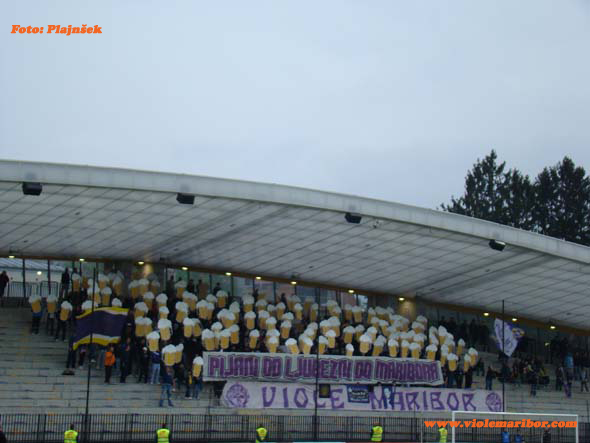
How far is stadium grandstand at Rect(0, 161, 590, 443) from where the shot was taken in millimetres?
35531

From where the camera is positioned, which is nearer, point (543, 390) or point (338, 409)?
point (338, 409)

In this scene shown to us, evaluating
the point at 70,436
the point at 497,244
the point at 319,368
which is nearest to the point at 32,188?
the point at 70,436

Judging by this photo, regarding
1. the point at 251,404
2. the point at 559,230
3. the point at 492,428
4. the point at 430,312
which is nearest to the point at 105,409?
the point at 251,404

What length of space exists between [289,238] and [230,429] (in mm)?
9526

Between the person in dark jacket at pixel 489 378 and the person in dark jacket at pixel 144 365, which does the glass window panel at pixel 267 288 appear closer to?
the person in dark jacket at pixel 144 365

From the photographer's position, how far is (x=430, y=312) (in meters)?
52.5

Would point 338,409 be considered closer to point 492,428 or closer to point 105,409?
point 492,428

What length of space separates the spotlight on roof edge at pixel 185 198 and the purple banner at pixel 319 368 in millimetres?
7031

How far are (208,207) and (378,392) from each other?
38.3 ft

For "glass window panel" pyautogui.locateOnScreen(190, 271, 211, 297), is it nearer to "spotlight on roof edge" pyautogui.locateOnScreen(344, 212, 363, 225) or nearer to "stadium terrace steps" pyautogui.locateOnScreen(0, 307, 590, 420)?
"stadium terrace steps" pyautogui.locateOnScreen(0, 307, 590, 420)

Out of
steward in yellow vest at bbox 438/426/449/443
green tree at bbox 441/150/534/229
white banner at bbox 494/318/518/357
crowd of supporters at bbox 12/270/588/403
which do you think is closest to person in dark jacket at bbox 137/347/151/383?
crowd of supporters at bbox 12/270/588/403

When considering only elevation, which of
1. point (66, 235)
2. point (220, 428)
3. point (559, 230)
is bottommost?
point (220, 428)

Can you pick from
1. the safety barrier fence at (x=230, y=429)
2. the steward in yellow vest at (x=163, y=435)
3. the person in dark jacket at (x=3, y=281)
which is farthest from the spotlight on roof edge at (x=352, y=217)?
the person in dark jacket at (x=3, y=281)

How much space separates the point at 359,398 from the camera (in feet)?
137
